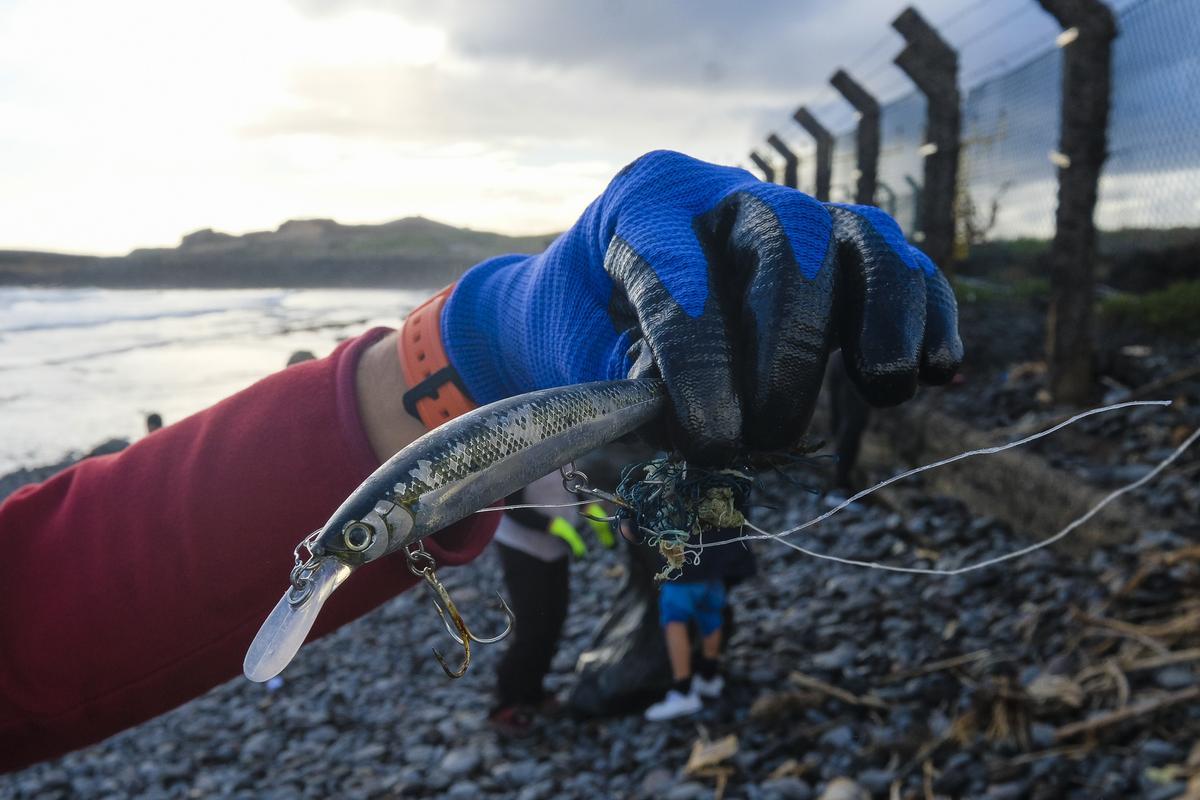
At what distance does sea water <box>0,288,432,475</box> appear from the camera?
362 inches

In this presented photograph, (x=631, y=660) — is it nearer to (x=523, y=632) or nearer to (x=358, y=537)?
(x=523, y=632)

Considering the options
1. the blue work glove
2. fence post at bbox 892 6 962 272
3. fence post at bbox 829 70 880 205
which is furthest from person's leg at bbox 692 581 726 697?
fence post at bbox 829 70 880 205

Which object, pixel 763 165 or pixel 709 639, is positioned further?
pixel 763 165

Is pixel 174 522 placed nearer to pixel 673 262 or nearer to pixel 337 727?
pixel 673 262

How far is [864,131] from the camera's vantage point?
14.0 metres

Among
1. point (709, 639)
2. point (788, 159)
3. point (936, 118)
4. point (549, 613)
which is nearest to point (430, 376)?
point (549, 613)

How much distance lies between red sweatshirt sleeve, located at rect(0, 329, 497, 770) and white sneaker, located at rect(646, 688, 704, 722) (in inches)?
139

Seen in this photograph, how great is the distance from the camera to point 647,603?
19.8ft

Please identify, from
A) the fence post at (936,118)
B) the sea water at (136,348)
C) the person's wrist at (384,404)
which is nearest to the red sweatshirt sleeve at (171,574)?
the person's wrist at (384,404)

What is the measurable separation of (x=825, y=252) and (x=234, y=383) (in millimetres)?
11055

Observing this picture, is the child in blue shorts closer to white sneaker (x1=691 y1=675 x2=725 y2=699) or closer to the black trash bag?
white sneaker (x1=691 y1=675 x2=725 y2=699)

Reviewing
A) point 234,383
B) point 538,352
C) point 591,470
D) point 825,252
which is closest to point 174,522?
point 538,352

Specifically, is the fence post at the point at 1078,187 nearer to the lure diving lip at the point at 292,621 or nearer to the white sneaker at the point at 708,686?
the white sneaker at the point at 708,686

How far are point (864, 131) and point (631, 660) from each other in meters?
11.1
